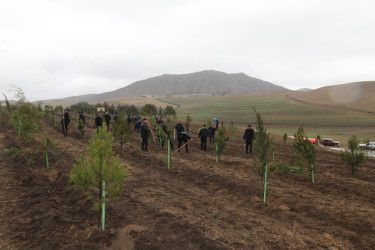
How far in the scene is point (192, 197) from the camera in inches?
253

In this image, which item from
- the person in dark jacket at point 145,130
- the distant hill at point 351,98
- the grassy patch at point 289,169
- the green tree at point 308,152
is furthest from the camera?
the distant hill at point 351,98

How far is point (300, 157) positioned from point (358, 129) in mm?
42134

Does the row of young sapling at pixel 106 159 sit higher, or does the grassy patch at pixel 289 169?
the row of young sapling at pixel 106 159

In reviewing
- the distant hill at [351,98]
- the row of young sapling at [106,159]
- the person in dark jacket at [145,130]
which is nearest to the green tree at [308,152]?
the row of young sapling at [106,159]

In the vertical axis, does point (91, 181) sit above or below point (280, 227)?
above

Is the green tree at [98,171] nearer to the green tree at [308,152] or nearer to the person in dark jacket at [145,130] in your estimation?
the green tree at [308,152]

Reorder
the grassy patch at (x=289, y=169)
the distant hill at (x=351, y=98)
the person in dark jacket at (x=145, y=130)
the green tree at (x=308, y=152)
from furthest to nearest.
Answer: the distant hill at (x=351, y=98), the person in dark jacket at (x=145, y=130), the grassy patch at (x=289, y=169), the green tree at (x=308, y=152)

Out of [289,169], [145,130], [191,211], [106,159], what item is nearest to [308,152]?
[289,169]

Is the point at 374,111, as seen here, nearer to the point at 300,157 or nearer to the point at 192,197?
the point at 300,157

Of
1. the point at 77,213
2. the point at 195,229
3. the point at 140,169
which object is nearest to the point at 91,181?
the point at 77,213

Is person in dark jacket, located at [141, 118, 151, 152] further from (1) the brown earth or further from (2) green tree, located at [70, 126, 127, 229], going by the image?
(2) green tree, located at [70, 126, 127, 229]

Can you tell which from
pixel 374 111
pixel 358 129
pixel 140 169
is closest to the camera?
pixel 140 169

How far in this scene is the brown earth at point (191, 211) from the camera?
14.0 ft

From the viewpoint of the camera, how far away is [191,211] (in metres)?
5.43
